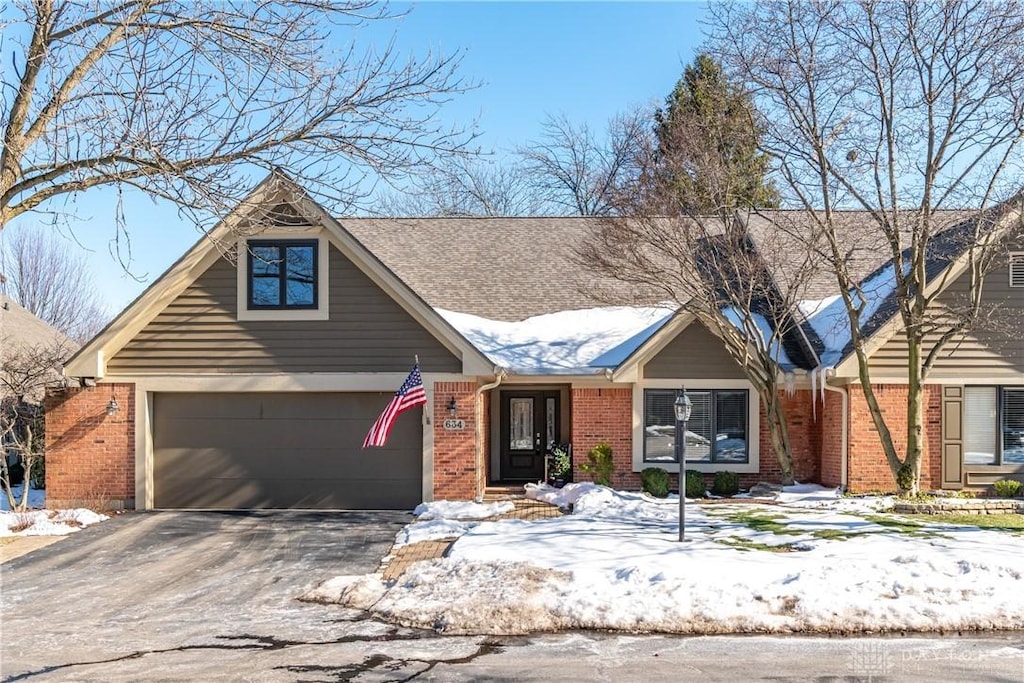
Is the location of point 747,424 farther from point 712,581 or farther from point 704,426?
point 712,581

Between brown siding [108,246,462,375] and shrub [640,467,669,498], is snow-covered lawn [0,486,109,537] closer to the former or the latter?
brown siding [108,246,462,375]

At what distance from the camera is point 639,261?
15.8m

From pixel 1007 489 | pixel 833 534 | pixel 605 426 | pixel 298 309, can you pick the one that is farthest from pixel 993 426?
pixel 298 309

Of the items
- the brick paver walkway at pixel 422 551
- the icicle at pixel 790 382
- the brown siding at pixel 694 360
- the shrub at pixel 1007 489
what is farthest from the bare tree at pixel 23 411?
the shrub at pixel 1007 489

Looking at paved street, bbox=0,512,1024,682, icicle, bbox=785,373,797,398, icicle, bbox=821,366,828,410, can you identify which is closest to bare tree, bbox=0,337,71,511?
paved street, bbox=0,512,1024,682

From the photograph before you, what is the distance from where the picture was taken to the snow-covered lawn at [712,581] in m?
8.00

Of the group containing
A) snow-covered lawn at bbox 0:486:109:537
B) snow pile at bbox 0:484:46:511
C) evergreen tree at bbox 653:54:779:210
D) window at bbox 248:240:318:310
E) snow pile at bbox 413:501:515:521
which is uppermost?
evergreen tree at bbox 653:54:779:210

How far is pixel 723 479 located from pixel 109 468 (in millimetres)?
10717

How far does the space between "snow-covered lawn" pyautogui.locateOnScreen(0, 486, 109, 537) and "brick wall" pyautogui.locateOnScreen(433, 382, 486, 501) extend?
5489 millimetres

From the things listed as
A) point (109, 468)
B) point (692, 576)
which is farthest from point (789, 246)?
point (109, 468)

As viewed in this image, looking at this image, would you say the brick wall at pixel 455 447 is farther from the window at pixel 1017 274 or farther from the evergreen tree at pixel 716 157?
the window at pixel 1017 274

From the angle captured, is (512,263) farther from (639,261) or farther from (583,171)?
(583,171)

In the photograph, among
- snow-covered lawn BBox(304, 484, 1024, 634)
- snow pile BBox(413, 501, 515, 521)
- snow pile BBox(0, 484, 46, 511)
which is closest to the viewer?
snow-covered lawn BBox(304, 484, 1024, 634)

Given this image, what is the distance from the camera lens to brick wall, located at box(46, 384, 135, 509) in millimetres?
14836
